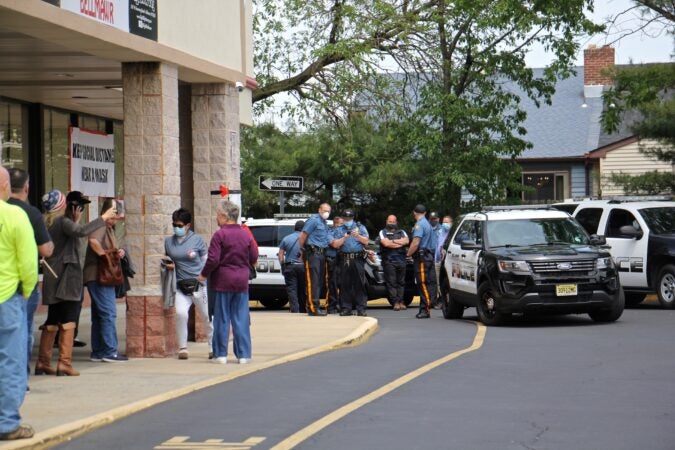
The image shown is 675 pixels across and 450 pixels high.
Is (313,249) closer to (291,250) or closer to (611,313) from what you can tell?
(291,250)

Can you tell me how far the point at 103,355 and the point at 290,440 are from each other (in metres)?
6.39

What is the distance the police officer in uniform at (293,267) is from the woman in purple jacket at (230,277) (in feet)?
30.8

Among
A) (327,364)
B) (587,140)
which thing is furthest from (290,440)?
Answer: (587,140)

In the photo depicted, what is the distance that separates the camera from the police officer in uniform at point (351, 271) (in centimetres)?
2352

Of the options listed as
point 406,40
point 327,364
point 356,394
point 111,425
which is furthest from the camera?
point 406,40

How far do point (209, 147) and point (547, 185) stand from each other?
108 feet

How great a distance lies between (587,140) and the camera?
4934 cm

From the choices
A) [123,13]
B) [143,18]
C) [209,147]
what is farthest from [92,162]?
[123,13]

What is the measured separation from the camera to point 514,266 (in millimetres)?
20219

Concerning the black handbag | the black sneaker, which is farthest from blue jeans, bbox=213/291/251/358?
the black sneaker

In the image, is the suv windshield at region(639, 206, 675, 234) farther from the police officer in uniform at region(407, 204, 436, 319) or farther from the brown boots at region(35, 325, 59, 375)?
the brown boots at region(35, 325, 59, 375)

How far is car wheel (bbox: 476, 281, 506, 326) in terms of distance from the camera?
68.1 ft

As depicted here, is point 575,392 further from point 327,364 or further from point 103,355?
point 103,355

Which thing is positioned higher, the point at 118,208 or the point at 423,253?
the point at 118,208
